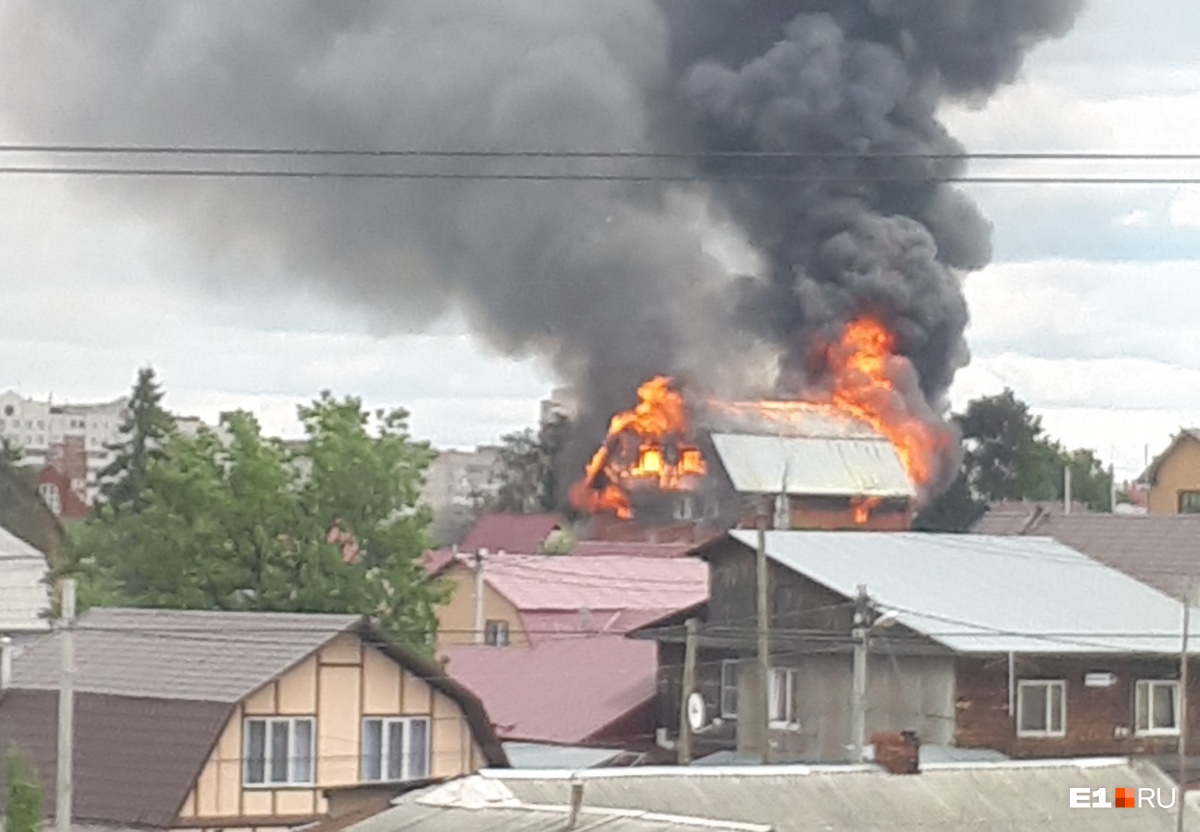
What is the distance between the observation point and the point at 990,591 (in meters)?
40.1

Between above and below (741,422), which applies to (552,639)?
below

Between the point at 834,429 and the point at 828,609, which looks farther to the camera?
the point at 834,429

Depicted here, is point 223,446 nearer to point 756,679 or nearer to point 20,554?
point 756,679

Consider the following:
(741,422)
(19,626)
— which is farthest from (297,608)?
(741,422)

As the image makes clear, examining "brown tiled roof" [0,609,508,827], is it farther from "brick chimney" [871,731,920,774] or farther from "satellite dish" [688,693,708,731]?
"brick chimney" [871,731,920,774]

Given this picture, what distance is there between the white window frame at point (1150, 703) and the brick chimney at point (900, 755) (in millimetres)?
11826

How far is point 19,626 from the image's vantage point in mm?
60531

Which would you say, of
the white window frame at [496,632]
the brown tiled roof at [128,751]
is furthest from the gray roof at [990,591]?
the white window frame at [496,632]

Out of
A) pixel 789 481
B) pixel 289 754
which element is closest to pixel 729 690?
pixel 289 754

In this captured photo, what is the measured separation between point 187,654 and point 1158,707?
1470 cm

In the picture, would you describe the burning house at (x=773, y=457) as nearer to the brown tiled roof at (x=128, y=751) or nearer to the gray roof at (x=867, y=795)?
the brown tiled roof at (x=128, y=751)

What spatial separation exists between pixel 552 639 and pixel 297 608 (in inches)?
384

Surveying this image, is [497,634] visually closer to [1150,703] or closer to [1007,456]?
[1150,703]

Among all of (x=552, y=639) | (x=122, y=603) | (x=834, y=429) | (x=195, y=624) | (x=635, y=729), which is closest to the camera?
(x=195, y=624)
